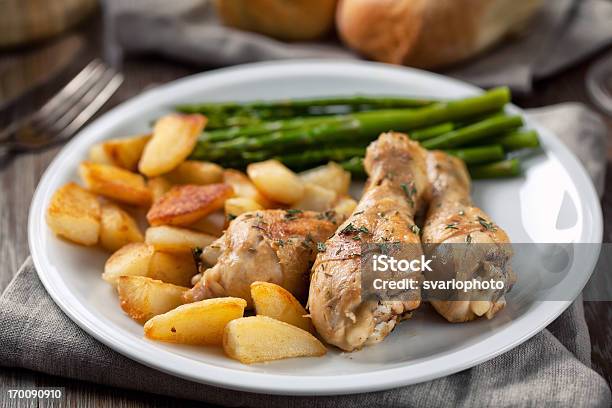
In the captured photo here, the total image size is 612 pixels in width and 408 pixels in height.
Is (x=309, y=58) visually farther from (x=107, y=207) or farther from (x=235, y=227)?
(x=235, y=227)

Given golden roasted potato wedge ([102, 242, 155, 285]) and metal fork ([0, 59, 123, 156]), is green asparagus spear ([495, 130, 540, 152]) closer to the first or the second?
golden roasted potato wedge ([102, 242, 155, 285])

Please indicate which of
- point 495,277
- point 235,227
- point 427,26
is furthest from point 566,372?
point 427,26

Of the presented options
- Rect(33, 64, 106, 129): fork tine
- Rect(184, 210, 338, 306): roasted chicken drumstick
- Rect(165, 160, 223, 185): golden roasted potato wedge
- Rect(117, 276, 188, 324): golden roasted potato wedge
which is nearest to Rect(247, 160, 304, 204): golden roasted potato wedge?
Rect(165, 160, 223, 185): golden roasted potato wedge

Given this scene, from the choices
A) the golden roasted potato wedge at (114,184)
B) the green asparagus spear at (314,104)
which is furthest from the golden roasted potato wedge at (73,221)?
the green asparagus spear at (314,104)

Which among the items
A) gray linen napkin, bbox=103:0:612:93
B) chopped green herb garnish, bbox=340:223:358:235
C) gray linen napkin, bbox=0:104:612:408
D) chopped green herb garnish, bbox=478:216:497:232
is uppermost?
chopped green herb garnish, bbox=340:223:358:235

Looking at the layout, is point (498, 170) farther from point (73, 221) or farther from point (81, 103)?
point (81, 103)

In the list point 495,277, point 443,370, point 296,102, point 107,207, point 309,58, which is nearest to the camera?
point 443,370

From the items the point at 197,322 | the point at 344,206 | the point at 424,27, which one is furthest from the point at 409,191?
the point at 424,27
